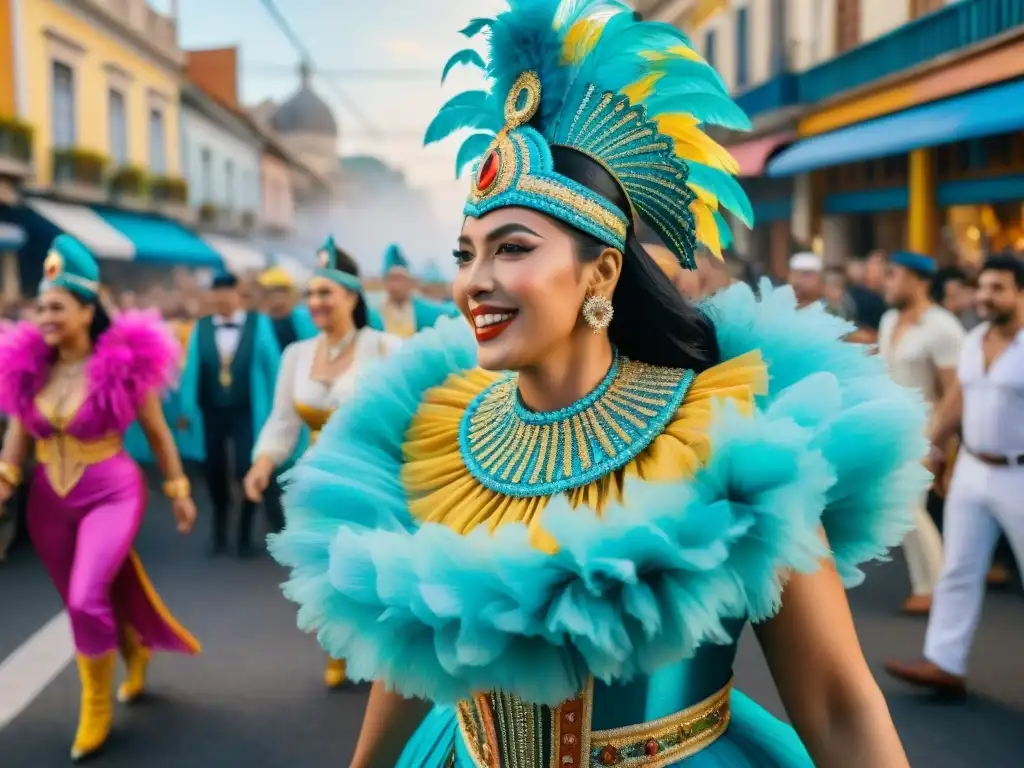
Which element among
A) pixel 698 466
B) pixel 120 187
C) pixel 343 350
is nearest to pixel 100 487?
pixel 343 350

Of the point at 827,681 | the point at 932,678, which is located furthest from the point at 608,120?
the point at 932,678

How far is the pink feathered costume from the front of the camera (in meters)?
4.64

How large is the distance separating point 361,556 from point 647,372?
1.98 feet

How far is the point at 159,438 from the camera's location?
17.0ft

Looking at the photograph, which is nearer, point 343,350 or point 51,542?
point 51,542

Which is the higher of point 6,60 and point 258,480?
point 6,60

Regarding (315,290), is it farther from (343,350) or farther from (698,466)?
(698,466)

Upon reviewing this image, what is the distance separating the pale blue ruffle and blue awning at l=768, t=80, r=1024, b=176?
9975mm

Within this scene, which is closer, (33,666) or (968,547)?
(968,547)

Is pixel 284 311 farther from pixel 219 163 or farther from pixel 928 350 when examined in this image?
pixel 219 163

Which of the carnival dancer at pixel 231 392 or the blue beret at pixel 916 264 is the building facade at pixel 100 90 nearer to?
the carnival dancer at pixel 231 392

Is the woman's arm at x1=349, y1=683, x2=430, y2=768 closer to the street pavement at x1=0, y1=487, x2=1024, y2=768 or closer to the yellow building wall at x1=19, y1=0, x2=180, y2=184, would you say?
the street pavement at x1=0, y1=487, x2=1024, y2=768

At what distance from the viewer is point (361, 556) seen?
1649 millimetres

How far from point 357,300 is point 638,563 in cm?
470
